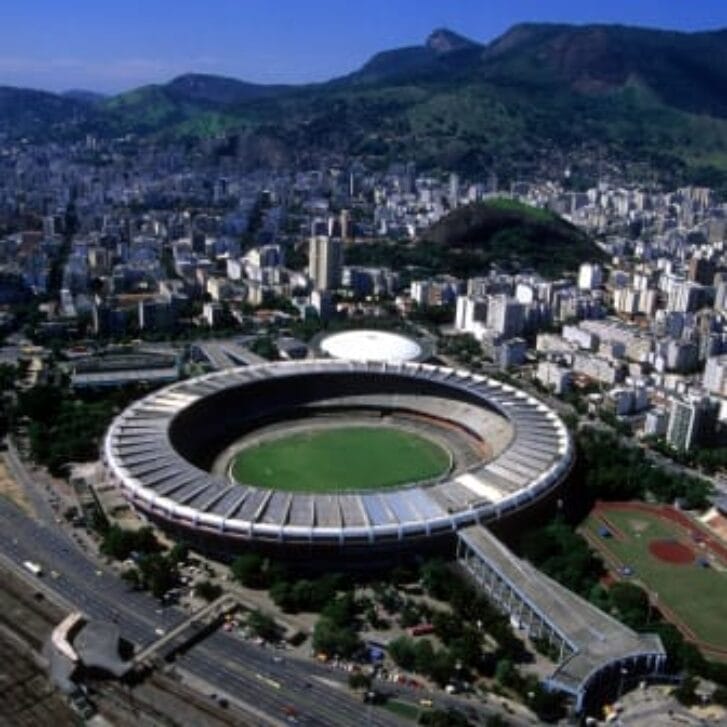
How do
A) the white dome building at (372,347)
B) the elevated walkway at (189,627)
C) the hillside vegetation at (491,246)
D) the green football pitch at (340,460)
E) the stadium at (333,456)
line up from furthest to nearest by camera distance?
1. the hillside vegetation at (491,246)
2. the white dome building at (372,347)
3. the green football pitch at (340,460)
4. the stadium at (333,456)
5. the elevated walkway at (189,627)

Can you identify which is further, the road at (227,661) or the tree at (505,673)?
the tree at (505,673)

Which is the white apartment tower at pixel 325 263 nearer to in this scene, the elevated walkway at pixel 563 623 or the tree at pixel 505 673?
the elevated walkway at pixel 563 623

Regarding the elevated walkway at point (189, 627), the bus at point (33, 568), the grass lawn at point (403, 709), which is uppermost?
the bus at point (33, 568)

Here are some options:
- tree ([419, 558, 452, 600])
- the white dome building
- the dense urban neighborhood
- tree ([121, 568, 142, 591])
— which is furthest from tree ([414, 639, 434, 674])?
the white dome building

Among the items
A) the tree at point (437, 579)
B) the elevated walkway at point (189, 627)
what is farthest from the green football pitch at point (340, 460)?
the elevated walkway at point (189, 627)

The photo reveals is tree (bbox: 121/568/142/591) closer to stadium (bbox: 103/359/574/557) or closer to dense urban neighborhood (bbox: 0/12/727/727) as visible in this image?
dense urban neighborhood (bbox: 0/12/727/727)

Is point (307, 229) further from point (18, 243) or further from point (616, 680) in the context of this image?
point (616, 680)

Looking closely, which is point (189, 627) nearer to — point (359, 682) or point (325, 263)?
point (359, 682)

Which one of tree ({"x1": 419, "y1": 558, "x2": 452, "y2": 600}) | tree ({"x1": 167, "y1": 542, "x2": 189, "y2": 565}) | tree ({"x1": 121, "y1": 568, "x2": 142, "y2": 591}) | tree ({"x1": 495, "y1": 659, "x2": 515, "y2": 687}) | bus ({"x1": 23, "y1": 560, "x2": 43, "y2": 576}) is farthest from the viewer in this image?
tree ({"x1": 167, "y1": 542, "x2": 189, "y2": 565})
